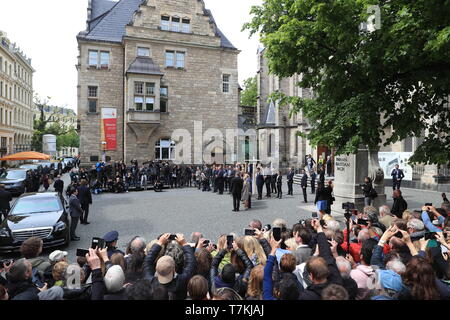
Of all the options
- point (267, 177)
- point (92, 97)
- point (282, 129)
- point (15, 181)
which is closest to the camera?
point (267, 177)

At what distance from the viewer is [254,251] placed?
3.87 metres

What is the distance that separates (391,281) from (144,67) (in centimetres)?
2597

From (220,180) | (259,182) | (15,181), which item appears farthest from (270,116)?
(15,181)

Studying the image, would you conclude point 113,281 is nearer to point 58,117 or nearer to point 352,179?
point 352,179

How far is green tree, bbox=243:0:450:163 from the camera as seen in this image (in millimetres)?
6246

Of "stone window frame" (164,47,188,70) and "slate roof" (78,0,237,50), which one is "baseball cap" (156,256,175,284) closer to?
"stone window frame" (164,47,188,70)

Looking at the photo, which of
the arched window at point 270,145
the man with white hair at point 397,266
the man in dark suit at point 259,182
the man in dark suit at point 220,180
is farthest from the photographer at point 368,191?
the arched window at point 270,145

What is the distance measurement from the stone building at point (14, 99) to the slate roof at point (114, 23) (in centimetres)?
1907

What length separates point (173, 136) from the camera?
2775cm

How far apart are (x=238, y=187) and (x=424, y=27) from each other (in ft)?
27.8

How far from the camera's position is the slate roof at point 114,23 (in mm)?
26427

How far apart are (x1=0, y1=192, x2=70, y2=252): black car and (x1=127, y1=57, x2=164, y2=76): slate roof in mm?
18561

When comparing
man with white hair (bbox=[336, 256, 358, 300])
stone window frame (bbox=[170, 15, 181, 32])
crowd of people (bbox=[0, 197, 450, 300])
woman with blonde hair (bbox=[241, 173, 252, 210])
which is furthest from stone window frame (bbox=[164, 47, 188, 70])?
man with white hair (bbox=[336, 256, 358, 300])
